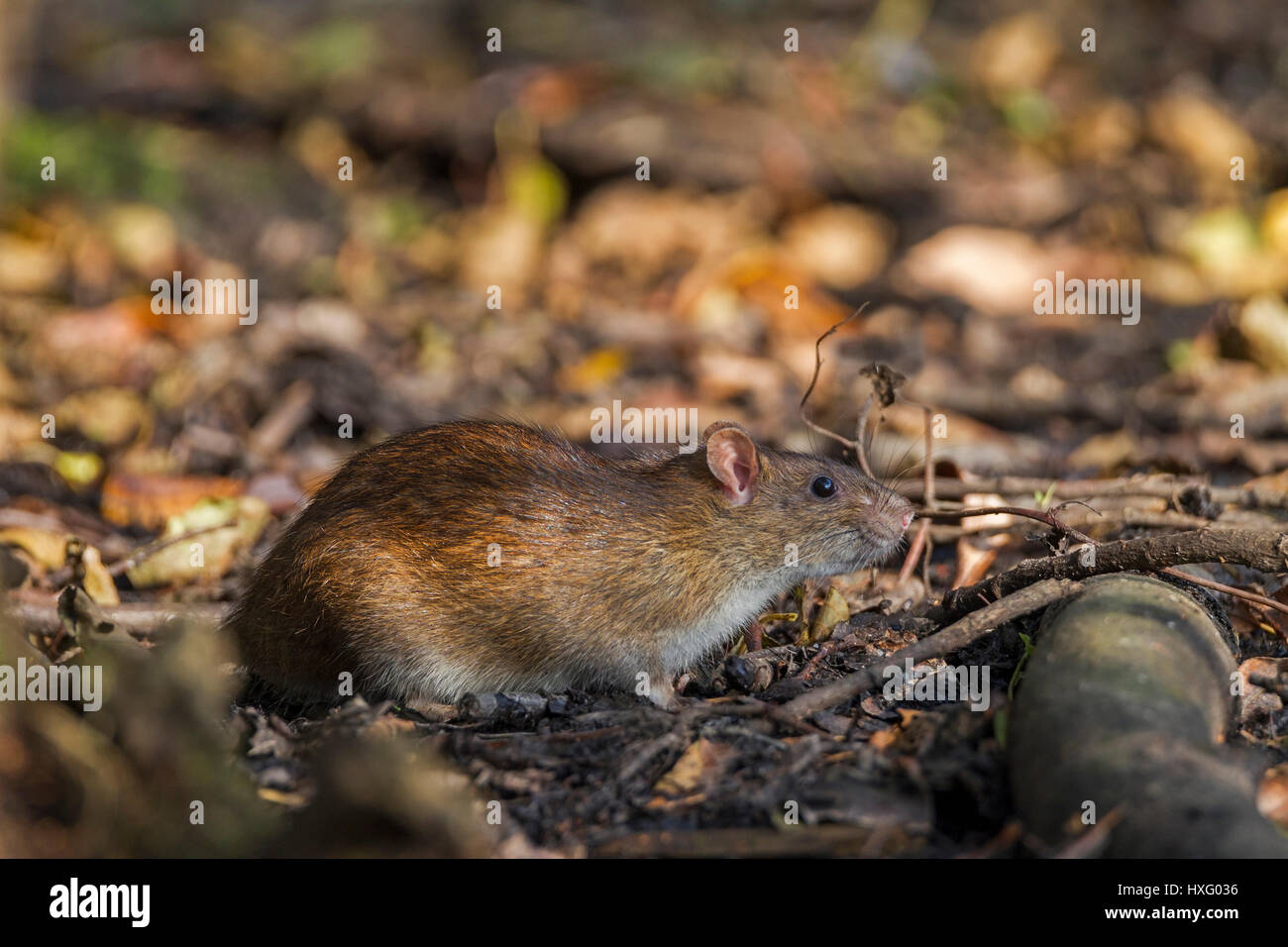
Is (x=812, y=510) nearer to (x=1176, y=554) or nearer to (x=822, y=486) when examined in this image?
(x=822, y=486)

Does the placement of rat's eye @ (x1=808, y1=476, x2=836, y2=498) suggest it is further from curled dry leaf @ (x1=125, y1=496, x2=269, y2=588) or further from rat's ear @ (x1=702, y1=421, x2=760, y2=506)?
curled dry leaf @ (x1=125, y1=496, x2=269, y2=588)

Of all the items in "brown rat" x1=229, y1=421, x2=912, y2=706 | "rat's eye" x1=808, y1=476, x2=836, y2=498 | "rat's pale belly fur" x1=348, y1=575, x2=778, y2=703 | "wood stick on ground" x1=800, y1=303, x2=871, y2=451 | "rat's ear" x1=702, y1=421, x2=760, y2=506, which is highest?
"wood stick on ground" x1=800, y1=303, x2=871, y2=451

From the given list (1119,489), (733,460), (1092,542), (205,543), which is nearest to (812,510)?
(733,460)

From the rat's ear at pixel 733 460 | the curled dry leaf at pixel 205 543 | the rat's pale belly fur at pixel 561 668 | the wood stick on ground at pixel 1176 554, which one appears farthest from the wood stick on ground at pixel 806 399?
the curled dry leaf at pixel 205 543

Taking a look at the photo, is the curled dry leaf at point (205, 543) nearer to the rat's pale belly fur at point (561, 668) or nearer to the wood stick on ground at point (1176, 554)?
the rat's pale belly fur at point (561, 668)

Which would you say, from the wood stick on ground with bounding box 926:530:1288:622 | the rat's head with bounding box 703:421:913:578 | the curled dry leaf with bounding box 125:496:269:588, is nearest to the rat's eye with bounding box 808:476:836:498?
the rat's head with bounding box 703:421:913:578
